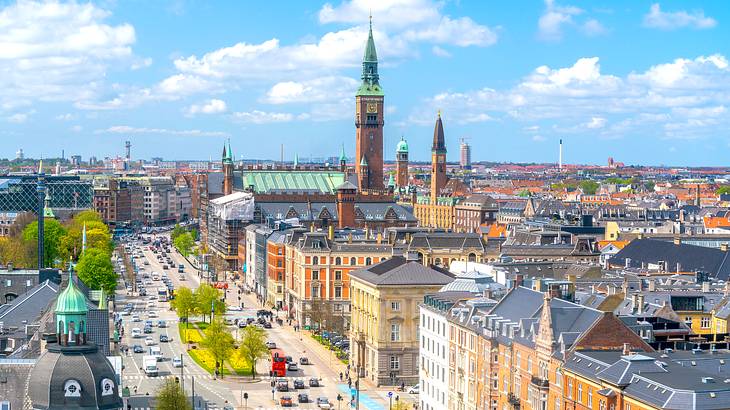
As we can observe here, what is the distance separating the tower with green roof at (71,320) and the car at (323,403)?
202ft

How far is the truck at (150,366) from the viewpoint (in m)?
136

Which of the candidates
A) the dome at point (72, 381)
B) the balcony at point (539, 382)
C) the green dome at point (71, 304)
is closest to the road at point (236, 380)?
the balcony at point (539, 382)

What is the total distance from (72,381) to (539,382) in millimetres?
44279

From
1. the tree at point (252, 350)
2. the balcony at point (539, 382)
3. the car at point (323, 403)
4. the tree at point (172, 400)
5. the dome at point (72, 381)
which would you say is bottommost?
the car at point (323, 403)

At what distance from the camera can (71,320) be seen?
62.2 meters

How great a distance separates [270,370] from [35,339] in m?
50.7

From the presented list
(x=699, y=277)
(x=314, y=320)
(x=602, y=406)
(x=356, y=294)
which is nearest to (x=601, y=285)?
(x=699, y=277)

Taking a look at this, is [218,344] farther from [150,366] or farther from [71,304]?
[71,304]

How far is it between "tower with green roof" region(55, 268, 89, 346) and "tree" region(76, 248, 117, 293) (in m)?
114

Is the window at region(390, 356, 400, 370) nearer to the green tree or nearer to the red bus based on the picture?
the red bus

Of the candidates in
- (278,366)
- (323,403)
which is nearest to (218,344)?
(278,366)

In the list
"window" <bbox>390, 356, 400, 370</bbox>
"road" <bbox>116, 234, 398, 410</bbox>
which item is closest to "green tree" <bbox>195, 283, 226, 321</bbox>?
"road" <bbox>116, 234, 398, 410</bbox>

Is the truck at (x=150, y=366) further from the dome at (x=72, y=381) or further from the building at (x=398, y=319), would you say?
the dome at (x=72, y=381)

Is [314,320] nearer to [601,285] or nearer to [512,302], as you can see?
[601,285]
